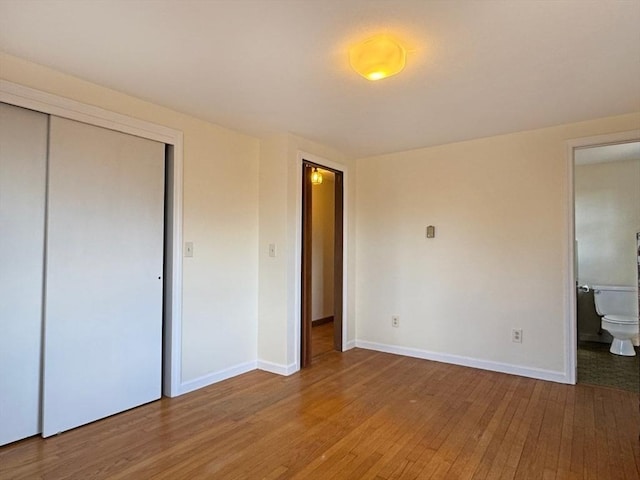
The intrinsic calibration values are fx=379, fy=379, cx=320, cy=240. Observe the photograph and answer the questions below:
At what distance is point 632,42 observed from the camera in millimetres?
1984

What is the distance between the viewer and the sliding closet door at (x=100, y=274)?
2.39 metres

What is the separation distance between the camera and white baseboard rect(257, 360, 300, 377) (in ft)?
11.6

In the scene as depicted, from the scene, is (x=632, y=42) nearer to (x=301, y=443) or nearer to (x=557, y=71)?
(x=557, y=71)

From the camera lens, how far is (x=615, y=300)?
4.49 m

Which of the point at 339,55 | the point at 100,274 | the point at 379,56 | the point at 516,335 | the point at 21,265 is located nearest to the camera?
the point at 379,56

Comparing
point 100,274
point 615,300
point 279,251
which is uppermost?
point 279,251

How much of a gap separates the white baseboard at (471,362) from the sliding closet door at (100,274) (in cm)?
244

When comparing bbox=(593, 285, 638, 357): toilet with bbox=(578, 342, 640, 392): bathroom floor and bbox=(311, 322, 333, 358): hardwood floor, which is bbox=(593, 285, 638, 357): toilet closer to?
bbox=(578, 342, 640, 392): bathroom floor

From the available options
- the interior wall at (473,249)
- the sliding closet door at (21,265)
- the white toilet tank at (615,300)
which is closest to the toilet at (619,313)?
the white toilet tank at (615,300)

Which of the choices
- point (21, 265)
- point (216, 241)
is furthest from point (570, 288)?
point (21, 265)

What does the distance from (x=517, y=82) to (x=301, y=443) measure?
8.71 feet

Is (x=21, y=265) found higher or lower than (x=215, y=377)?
higher

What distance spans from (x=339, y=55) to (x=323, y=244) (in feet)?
13.3

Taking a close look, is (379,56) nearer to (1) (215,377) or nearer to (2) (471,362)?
(1) (215,377)
